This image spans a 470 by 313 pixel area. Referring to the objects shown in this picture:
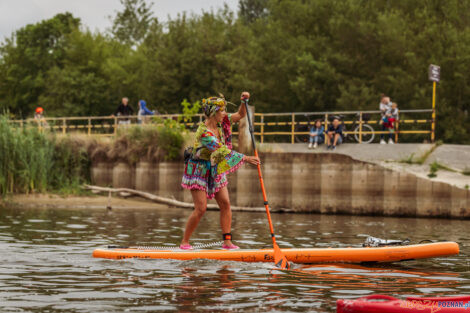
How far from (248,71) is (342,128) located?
16.8 metres

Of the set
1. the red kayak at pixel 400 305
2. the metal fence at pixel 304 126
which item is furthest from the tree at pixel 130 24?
the red kayak at pixel 400 305

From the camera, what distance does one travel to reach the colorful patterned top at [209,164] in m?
9.56

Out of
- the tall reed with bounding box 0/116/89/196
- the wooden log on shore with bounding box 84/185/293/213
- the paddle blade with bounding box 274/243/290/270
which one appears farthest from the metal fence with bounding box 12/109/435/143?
the paddle blade with bounding box 274/243/290/270

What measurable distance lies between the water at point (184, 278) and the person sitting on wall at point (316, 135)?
10303 millimetres

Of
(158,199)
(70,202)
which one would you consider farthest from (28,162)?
(158,199)

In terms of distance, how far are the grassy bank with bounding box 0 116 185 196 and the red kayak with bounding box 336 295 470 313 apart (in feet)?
63.2

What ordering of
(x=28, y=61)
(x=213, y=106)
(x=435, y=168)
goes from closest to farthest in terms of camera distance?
(x=213, y=106) < (x=435, y=168) < (x=28, y=61)

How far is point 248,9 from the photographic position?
73625 millimetres

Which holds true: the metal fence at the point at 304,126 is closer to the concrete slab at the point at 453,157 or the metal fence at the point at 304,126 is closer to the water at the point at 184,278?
the concrete slab at the point at 453,157

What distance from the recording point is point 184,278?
8141 mm

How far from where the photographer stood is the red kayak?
553 centimetres

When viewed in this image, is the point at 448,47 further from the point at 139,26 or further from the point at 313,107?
the point at 139,26

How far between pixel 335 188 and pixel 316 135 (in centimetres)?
286

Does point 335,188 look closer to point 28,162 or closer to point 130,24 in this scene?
point 28,162
